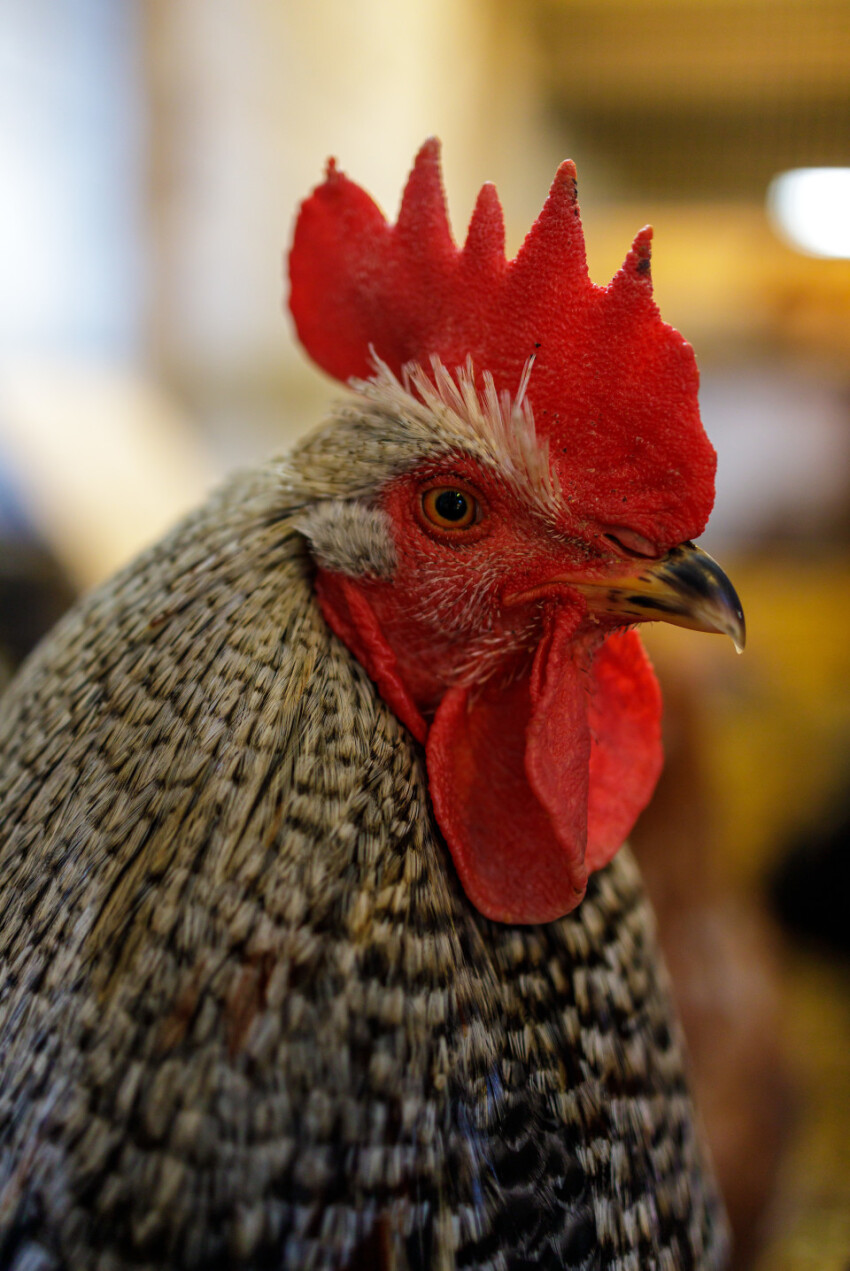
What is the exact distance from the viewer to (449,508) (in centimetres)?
109

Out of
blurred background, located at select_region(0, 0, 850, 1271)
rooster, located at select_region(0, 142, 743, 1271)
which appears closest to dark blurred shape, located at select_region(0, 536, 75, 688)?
blurred background, located at select_region(0, 0, 850, 1271)

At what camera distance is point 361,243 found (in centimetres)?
127

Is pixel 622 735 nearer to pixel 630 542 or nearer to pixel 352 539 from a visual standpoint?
pixel 630 542

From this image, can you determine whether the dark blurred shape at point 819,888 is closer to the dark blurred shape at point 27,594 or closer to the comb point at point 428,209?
the dark blurred shape at point 27,594

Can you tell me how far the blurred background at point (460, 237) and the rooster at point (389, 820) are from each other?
238 centimetres

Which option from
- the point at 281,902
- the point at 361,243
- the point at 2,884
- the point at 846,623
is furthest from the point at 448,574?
the point at 846,623

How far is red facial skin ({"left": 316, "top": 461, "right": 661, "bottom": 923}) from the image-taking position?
1.07 metres

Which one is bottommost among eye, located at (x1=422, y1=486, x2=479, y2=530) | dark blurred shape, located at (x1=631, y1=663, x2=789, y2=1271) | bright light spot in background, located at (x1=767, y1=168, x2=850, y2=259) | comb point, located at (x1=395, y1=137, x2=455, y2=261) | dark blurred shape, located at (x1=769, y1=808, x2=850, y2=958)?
dark blurred shape, located at (x1=769, y1=808, x2=850, y2=958)

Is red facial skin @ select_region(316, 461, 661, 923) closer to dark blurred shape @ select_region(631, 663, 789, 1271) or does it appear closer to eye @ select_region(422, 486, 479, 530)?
eye @ select_region(422, 486, 479, 530)

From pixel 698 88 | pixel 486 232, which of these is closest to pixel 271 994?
pixel 486 232

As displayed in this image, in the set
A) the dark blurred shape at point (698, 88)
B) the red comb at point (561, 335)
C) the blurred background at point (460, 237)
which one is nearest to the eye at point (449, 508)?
the red comb at point (561, 335)

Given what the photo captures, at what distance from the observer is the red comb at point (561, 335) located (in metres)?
1.04

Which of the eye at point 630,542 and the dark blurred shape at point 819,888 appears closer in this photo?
the eye at point 630,542

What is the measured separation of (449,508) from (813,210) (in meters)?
4.72
